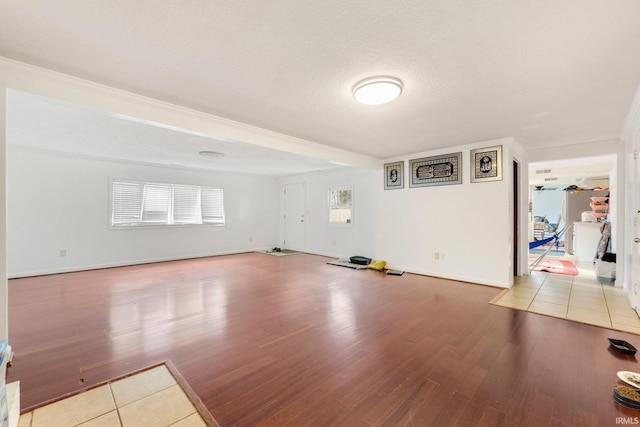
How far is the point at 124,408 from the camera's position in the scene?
1.55 meters

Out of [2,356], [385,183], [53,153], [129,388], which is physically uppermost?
[53,153]

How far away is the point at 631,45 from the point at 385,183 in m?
3.78

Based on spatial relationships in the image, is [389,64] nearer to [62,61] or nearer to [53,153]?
[62,61]

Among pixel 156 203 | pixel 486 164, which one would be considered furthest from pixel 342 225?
pixel 156 203

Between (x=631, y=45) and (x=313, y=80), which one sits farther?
(x=313, y=80)

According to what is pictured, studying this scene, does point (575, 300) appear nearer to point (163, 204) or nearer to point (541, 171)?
point (541, 171)

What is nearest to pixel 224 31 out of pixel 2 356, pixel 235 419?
pixel 2 356

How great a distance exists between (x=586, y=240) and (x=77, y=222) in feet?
36.0

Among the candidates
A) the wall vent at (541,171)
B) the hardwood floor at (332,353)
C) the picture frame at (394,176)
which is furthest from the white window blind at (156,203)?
the wall vent at (541,171)

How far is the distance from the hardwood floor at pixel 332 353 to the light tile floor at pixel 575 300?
252 mm

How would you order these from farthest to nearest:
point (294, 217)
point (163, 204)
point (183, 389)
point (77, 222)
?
point (294, 217), point (163, 204), point (77, 222), point (183, 389)

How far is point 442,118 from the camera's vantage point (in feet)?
10.1

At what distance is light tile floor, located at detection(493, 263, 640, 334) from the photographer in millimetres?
2779

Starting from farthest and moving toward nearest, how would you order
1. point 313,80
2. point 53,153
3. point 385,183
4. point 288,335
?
point 385,183 < point 53,153 < point 288,335 < point 313,80
